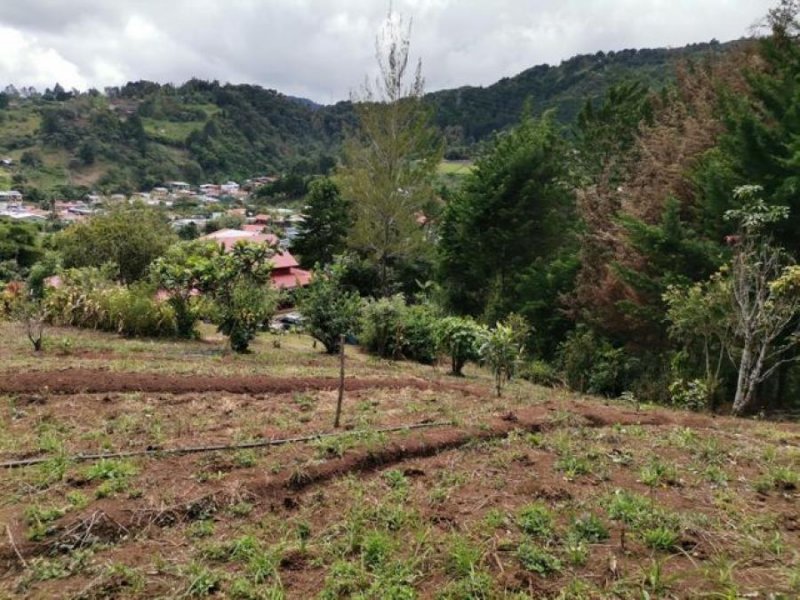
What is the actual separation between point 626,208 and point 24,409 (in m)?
14.3

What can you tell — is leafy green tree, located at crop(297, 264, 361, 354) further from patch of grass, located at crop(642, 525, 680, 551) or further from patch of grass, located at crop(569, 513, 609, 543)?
patch of grass, located at crop(642, 525, 680, 551)

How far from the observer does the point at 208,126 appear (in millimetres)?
110938

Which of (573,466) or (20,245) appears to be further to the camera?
(20,245)

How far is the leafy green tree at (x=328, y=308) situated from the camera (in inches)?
472

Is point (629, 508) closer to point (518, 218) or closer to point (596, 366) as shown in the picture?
point (596, 366)

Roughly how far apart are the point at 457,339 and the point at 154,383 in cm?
611

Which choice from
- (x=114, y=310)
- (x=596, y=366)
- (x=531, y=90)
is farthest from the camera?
(x=531, y=90)

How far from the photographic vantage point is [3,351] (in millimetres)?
8891

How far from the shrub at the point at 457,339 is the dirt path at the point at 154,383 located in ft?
12.1

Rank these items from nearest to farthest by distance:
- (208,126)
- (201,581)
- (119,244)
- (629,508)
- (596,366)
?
(201,581)
(629,508)
(596,366)
(119,244)
(208,126)

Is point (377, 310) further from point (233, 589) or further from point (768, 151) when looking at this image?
point (233, 589)

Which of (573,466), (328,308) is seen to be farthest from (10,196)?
(573,466)

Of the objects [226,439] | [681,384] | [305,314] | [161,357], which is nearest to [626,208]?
[681,384]

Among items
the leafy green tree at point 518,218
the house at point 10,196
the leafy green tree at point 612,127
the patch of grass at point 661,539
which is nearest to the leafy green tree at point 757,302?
the patch of grass at point 661,539
